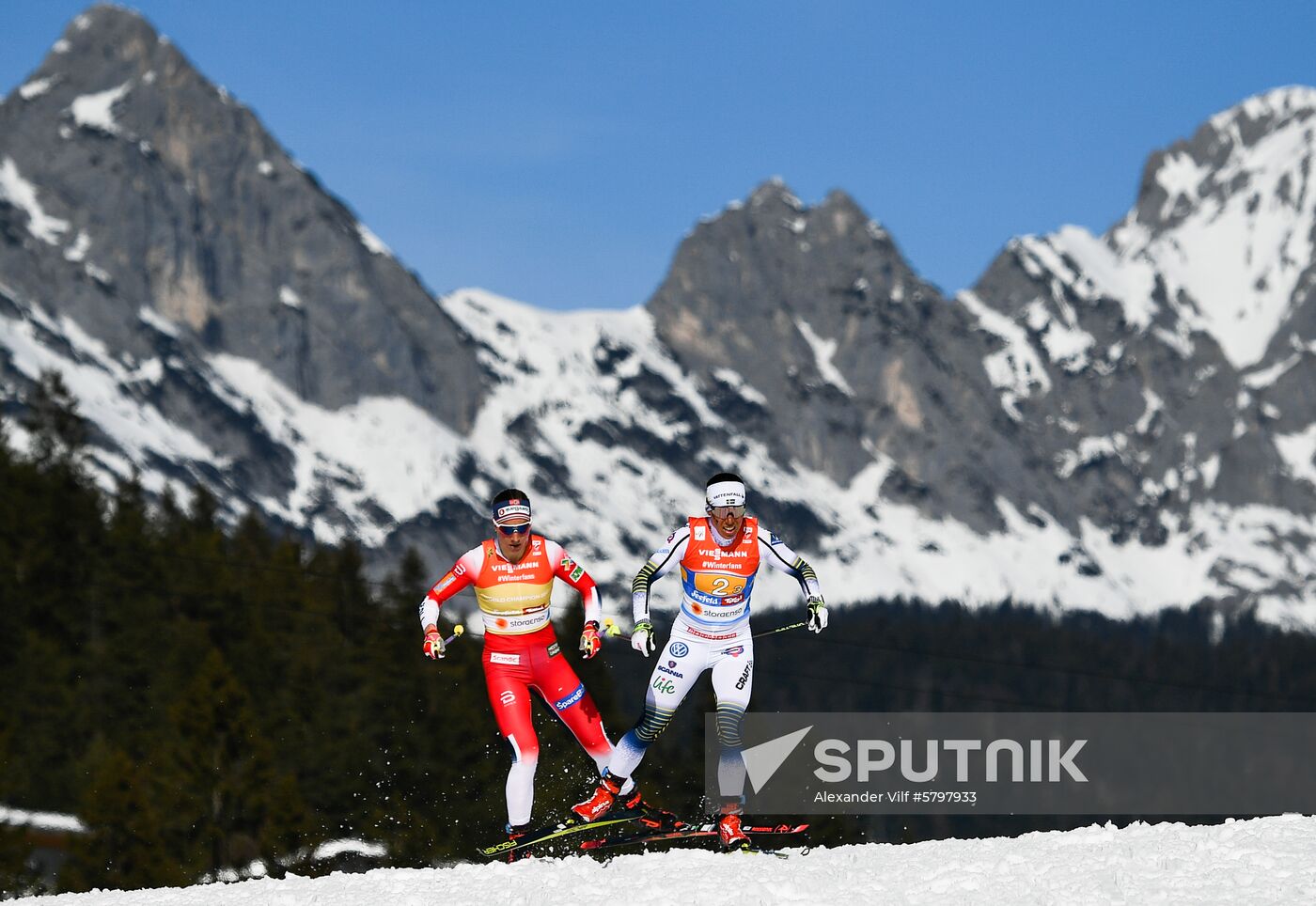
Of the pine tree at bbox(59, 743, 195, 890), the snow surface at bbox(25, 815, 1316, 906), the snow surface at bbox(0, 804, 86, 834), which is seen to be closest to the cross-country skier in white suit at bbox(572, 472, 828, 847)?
the snow surface at bbox(25, 815, 1316, 906)

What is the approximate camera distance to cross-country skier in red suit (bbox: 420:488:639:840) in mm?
17125

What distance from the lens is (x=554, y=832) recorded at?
56.0ft

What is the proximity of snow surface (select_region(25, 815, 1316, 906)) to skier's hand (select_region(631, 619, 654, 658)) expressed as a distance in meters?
2.05

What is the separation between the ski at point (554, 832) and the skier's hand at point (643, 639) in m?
2.09

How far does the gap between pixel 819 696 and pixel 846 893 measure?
452 ft

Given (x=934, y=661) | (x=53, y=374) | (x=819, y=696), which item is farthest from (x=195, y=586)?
(x=934, y=661)

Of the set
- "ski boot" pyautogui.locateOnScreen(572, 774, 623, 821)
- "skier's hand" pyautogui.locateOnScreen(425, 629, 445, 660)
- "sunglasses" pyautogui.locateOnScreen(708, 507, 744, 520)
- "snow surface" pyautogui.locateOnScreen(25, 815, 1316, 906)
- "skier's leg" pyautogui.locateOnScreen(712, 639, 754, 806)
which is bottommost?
"snow surface" pyautogui.locateOnScreen(25, 815, 1316, 906)

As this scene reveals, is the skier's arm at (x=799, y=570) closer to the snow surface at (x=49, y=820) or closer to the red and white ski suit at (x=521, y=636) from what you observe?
the red and white ski suit at (x=521, y=636)

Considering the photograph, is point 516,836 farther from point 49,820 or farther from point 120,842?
point 49,820

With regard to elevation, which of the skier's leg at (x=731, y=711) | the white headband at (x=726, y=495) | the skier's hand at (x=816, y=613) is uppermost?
the white headband at (x=726, y=495)

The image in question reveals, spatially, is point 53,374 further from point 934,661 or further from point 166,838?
point 934,661

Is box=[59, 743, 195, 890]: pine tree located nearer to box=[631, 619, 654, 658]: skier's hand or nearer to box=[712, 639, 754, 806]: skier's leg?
box=[712, 639, 754, 806]: skier's leg

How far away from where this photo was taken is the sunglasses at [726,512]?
1680cm

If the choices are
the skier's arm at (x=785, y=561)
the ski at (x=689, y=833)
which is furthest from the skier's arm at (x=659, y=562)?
the ski at (x=689, y=833)
